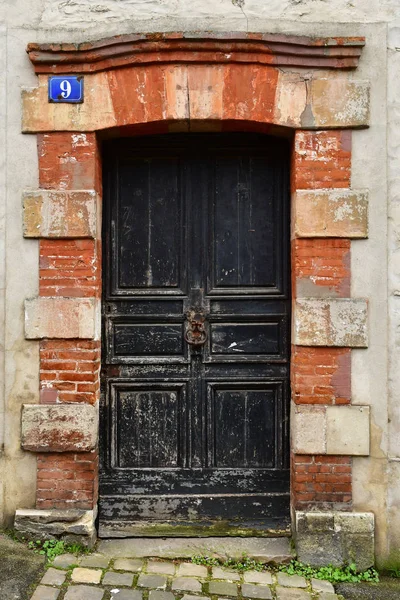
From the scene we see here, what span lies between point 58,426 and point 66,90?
2.30m

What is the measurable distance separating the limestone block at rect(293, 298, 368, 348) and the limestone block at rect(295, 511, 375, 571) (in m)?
1.16

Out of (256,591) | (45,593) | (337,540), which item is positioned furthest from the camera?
(337,540)

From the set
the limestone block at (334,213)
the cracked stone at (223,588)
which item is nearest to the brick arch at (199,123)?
the limestone block at (334,213)

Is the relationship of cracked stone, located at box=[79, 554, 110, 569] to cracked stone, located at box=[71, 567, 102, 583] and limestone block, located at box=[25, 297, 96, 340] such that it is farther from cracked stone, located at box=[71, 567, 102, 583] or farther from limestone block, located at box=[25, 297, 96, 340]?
limestone block, located at box=[25, 297, 96, 340]

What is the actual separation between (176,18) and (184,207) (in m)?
1.28

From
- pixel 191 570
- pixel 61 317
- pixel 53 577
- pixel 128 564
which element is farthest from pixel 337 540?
pixel 61 317

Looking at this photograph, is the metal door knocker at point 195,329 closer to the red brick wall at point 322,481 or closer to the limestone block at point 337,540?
the red brick wall at point 322,481

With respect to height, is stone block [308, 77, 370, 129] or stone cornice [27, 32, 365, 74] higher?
stone cornice [27, 32, 365, 74]

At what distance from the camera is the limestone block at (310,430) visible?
3.73 metres

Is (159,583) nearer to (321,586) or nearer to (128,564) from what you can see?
(128,564)

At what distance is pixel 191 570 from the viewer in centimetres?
355

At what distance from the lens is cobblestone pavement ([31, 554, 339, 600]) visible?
3250 mm

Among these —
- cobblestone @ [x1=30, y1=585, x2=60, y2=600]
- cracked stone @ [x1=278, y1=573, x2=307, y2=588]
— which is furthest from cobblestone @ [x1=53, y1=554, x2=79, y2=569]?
cracked stone @ [x1=278, y1=573, x2=307, y2=588]

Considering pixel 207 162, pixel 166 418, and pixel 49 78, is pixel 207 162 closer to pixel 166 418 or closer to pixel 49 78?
pixel 49 78
